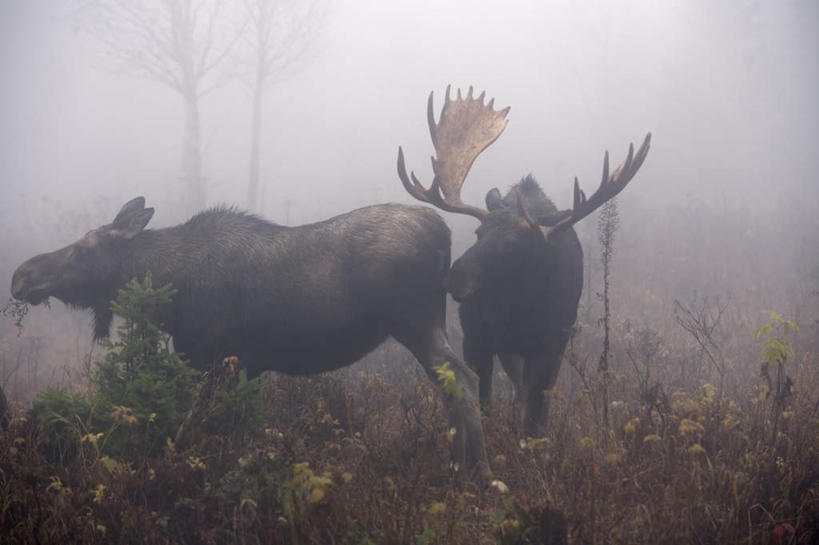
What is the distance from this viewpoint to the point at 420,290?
4.14 metres

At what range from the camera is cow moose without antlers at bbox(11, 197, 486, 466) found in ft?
13.4

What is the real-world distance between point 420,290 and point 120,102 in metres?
62.6

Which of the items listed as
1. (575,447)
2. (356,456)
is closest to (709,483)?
(575,447)

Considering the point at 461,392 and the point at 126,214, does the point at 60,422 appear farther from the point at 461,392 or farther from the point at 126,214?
the point at 461,392

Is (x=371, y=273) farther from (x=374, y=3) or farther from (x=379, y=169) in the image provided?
(x=374, y=3)

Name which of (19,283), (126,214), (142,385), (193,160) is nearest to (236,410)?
(142,385)

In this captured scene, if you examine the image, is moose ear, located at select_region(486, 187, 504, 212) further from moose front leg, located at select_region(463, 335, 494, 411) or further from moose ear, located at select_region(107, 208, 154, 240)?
moose ear, located at select_region(107, 208, 154, 240)

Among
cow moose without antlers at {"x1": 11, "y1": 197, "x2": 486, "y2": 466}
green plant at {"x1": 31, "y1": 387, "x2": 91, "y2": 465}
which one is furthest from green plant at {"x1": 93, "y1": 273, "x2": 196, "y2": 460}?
cow moose without antlers at {"x1": 11, "y1": 197, "x2": 486, "y2": 466}

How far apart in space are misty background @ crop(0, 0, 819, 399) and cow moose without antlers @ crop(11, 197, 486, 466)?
3.72 ft

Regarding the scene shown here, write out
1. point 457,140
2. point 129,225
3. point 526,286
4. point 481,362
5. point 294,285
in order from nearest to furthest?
point 294,285, point 526,286, point 481,362, point 129,225, point 457,140

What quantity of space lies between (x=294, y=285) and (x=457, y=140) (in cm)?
208

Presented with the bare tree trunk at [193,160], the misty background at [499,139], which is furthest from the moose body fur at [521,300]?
the bare tree trunk at [193,160]

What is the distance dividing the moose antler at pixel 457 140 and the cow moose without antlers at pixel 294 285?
512 mm

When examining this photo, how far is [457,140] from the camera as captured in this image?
5.14 m
